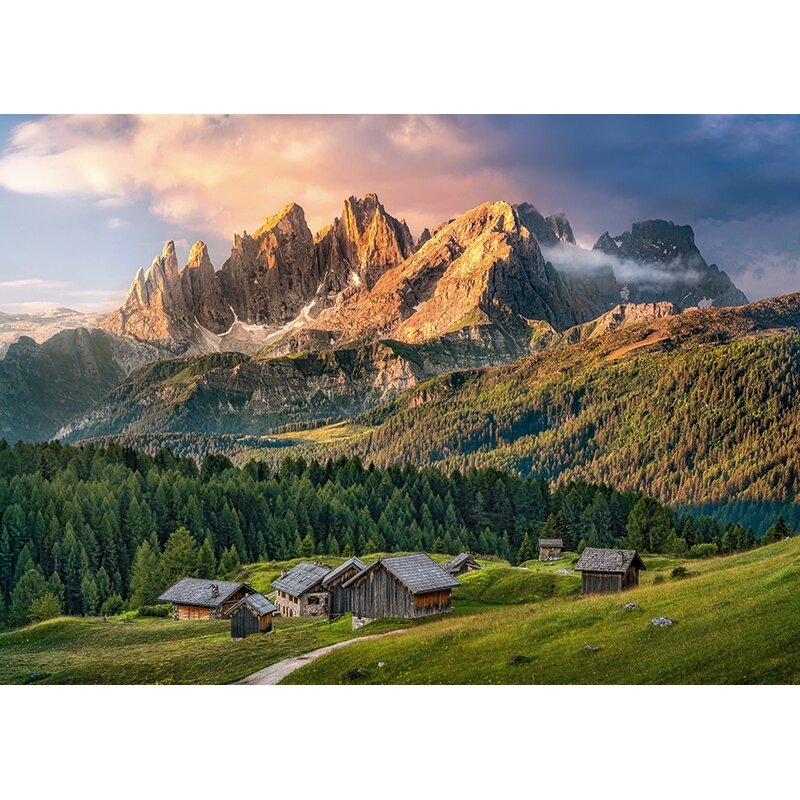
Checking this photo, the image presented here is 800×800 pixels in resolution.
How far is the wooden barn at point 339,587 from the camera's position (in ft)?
204

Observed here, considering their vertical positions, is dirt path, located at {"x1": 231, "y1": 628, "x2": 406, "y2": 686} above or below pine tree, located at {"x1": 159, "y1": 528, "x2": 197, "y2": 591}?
below

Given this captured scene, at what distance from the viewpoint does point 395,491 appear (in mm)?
140625

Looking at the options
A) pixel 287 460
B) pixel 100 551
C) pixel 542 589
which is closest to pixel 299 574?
pixel 542 589

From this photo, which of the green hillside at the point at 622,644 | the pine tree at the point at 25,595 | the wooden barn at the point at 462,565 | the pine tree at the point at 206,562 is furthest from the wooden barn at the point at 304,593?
the green hillside at the point at 622,644

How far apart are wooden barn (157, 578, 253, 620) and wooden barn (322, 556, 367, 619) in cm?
978

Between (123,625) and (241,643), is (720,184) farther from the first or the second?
(123,625)

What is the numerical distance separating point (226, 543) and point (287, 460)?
43.8 m

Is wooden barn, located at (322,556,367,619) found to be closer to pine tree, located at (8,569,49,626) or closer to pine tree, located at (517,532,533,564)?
pine tree, located at (8,569,49,626)

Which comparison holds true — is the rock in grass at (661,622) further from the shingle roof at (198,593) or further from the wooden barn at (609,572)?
the shingle roof at (198,593)

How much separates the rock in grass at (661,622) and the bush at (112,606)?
208 feet

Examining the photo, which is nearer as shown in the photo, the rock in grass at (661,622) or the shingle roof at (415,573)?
the rock in grass at (661,622)

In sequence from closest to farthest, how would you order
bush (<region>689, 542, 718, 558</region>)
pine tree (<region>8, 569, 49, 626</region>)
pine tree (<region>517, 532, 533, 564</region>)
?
1. pine tree (<region>8, 569, 49, 626</region>)
2. bush (<region>689, 542, 718, 558</region>)
3. pine tree (<region>517, 532, 533, 564</region>)

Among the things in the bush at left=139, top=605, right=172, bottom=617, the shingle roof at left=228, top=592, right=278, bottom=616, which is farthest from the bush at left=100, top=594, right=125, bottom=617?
the shingle roof at left=228, top=592, right=278, bottom=616

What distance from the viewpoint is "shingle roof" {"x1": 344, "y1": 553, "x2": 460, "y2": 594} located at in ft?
188
